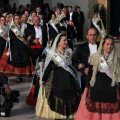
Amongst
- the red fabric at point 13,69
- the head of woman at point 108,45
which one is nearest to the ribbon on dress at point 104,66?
the head of woman at point 108,45

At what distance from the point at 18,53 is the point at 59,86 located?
3.87 metres

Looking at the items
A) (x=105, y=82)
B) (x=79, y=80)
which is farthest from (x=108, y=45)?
(x=79, y=80)

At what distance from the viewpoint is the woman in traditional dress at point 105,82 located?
252 inches

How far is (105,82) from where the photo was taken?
6.43m

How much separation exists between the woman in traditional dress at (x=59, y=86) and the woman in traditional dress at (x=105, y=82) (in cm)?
67

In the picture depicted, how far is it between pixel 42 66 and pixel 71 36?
13448 mm

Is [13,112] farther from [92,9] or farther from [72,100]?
[92,9]

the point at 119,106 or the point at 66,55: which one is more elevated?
the point at 66,55

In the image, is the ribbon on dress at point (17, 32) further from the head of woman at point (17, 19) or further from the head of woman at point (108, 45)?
the head of woman at point (108, 45)

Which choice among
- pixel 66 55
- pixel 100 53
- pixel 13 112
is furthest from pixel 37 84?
pixel 100 53

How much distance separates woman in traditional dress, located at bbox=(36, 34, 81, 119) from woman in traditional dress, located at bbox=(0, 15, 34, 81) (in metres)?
3.58

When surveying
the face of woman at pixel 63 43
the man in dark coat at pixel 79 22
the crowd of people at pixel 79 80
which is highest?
the face of woman at pixel 63 43

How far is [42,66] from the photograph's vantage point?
7566mm

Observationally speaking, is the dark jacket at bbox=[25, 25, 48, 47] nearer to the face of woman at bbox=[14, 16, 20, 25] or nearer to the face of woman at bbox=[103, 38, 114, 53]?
the face of woman at bbox=[14, 16, 20, 25]
